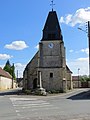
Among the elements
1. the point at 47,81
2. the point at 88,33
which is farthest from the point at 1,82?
the point at 88,33

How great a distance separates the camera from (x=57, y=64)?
170 ft

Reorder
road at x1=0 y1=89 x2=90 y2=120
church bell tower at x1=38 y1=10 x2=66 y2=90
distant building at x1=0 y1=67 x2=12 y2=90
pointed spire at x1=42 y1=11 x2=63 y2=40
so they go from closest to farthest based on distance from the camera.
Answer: road at x1=0 y1=89 x2=90 y2=120 < church bell tower at x1=38 y1=10 x2=66 y2=90 < pointed spire at x1=42 y1=11 x2=63 y2=40 < distant building at x1=0 y1=67 x2=12 y2=90

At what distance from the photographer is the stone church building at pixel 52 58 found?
169 ft

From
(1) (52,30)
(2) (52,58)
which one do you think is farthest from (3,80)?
(1) (52,30)

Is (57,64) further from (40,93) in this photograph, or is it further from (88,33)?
(88,33)

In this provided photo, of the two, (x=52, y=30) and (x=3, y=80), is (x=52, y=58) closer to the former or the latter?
(x=52, y=30)

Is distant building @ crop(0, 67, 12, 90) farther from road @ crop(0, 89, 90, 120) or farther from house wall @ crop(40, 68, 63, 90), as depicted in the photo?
road @ crop(0, 89, 90, 120)

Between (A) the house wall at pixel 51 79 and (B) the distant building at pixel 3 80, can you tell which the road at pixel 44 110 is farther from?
(B) the distant building at pixel 3 80

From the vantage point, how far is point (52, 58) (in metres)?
52.5

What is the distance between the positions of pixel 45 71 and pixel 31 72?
23.9ft

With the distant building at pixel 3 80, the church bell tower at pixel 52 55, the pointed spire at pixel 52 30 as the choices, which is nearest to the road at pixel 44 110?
the church bell tower at pixel 52 55

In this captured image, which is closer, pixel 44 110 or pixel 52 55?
pixel 44 110

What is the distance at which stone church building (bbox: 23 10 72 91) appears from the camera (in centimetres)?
5159

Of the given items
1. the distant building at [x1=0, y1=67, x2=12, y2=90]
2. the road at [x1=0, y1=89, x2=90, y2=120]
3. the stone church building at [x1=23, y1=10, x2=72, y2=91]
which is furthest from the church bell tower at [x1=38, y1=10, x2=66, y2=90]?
the road at [x1=0, y1=89, x2=90, y2=120]
